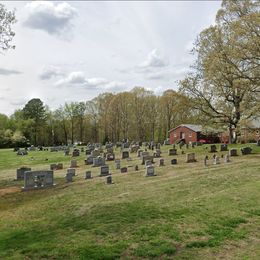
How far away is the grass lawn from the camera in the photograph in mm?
7926

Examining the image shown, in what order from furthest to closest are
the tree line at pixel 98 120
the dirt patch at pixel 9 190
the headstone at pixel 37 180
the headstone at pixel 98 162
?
the tree line at pixel 98 120
the headstone at pixel 98 162
the headstone at pixel 37 180
the dirt patch at pixel 9 190

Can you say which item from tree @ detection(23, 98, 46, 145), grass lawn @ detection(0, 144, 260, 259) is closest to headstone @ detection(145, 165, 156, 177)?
grass lawn @ detection(0, 144, 260, 259)

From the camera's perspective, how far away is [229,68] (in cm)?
2741

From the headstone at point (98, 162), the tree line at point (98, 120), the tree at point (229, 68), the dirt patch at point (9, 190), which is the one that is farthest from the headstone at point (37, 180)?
the tree line at point (98, 120)

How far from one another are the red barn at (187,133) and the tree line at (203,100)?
1076cm

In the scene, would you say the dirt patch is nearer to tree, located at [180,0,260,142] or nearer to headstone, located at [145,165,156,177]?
Answer: headstone, located at [145,165,156,177]

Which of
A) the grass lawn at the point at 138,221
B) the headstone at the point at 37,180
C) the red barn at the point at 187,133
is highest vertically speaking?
the red barn at the point at 187,133

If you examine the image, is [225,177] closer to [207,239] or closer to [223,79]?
[207,239]

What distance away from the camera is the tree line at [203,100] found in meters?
25.4

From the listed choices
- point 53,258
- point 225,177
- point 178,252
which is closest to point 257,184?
point 225,177

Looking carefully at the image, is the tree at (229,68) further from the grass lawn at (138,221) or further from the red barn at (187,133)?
the red barn at (187,133)

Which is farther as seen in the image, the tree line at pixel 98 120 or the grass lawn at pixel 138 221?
the tree line at pixel 98 120

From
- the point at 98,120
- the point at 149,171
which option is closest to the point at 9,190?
the point at 149,171

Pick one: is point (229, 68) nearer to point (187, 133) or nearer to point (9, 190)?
point (9, 190)
